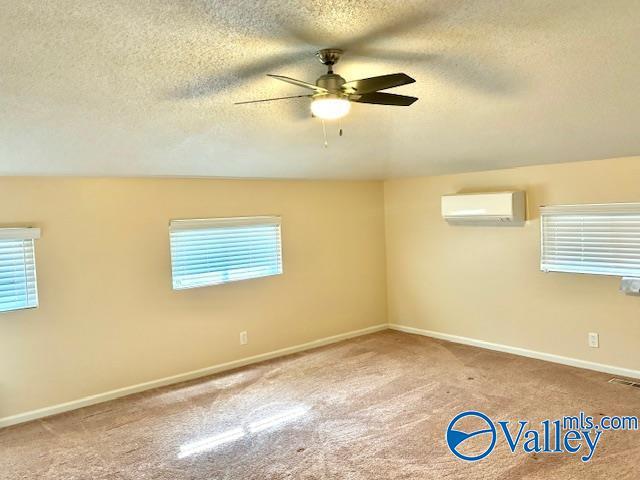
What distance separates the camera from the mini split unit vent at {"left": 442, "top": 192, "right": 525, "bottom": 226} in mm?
4793

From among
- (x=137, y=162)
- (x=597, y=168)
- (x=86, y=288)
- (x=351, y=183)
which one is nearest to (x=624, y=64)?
(x=597, y=168)

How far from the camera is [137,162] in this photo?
12.7ft

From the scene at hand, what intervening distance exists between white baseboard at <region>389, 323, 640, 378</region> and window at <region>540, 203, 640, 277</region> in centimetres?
87

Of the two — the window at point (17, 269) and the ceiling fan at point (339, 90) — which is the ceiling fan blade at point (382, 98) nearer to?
the ceiling fan at point (339, 90)

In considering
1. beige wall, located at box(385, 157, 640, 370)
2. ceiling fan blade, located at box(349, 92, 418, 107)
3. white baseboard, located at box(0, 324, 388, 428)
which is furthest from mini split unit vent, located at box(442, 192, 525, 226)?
ceiling fan blade, located at box(349, 92, 418, 107)

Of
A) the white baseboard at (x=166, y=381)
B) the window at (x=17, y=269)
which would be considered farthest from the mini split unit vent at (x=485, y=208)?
the window at (x=17, y=269)

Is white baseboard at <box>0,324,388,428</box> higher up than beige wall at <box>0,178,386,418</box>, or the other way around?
beige wall at <box>0,178,386,418</box>

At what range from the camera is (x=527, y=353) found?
503 cm

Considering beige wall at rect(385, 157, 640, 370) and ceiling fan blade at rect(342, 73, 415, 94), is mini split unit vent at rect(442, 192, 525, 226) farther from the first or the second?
ceiling fan blade at rect(342, 73, 415, 94)

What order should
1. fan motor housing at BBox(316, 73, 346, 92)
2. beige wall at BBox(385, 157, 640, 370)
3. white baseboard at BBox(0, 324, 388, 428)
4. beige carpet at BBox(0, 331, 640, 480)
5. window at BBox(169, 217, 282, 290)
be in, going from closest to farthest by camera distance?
1. fan motor housing at BBox(316, 73, 346, 92)
2. beige carpet at BBox(0, 331, 640, 480)
3. white baseboard at BBox(0, 324, 388, 428)
4. beige wall at BBox(385, 157, 640, 370)
5. window at BBox(169, 217, 282, 290)

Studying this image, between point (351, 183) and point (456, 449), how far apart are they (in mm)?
3563

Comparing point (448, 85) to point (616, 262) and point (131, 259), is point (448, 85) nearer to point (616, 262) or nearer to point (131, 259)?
point (616, 262)

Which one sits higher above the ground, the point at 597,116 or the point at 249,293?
the point at 597,116

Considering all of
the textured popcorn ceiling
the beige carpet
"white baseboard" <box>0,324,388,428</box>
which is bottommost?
the beige carpet
